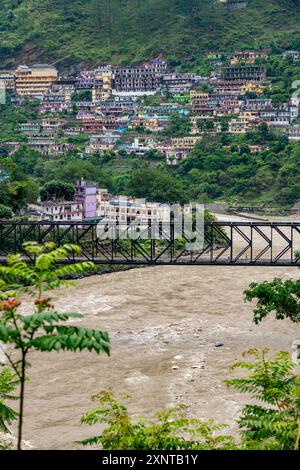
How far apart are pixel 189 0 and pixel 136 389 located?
70.5 meters

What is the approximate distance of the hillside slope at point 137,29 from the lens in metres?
78.6

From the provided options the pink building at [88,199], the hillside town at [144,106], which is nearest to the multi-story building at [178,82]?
the hillside town at [144,106]

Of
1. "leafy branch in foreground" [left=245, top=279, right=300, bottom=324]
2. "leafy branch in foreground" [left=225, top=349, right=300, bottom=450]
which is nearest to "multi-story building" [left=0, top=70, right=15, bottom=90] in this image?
"leafy branch in foreground" [left=245, top=279, right=300, bottom=324]

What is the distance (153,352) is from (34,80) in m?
58.8

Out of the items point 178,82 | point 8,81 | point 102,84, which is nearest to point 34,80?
point 8,81

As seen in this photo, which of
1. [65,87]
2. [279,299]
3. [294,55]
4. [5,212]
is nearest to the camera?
[279,299]

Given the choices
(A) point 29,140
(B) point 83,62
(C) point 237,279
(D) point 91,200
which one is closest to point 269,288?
(C) point 237,279

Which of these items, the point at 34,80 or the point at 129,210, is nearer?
the point at 129,210

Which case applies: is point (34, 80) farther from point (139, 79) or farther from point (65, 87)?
point (139, 79)

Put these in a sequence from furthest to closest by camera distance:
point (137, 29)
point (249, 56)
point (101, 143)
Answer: point (137, 29) < point (249, 56) < point (101, 143)

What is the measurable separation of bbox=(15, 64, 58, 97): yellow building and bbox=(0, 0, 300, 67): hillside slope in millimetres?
4624

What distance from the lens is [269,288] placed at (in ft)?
59.1

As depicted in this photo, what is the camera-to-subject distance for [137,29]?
83.1 meters

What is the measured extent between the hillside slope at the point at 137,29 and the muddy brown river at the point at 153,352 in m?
50.9
